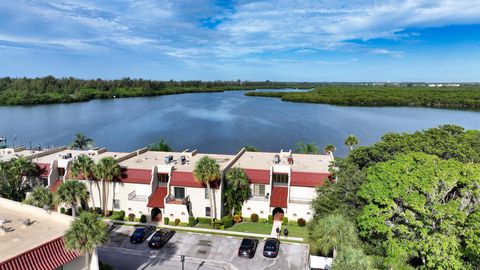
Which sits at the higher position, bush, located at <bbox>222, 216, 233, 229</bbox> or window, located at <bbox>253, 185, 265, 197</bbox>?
window, located at <bbox>253, 185, 265, 197</bbox>

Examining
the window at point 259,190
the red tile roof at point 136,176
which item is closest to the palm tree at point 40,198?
the red tile roof at point 136,176

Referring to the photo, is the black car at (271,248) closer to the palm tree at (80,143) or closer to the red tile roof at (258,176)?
the red tile roof at (258,176)

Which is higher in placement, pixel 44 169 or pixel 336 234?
pixel 44 169

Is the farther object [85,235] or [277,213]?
[277,213]

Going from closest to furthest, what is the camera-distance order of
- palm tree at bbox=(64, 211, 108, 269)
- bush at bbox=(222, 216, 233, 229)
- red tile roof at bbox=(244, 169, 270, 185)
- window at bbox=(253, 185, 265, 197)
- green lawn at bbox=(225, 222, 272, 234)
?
palm tree at bbox=(64, 211, 108, 269) → green lawn at bbox=(225, 222, 272, 234) → bush at bbox=(222, 216, 233, 229) → red tile roof at bbox=(244, 169, 270, 185) → window at bbox=(253, 185, 265, 197)

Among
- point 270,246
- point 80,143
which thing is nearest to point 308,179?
point 270,246

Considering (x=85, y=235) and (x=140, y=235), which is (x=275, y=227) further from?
(x=85, y=235)

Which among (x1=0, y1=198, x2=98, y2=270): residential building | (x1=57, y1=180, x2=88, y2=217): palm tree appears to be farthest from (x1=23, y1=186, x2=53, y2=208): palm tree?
(x1=0, y1=198, x2=98, y2=270): residential building

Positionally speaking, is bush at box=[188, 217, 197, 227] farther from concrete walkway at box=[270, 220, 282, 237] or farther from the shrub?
concrete walkway at box=[270, 220, 282, 237]
